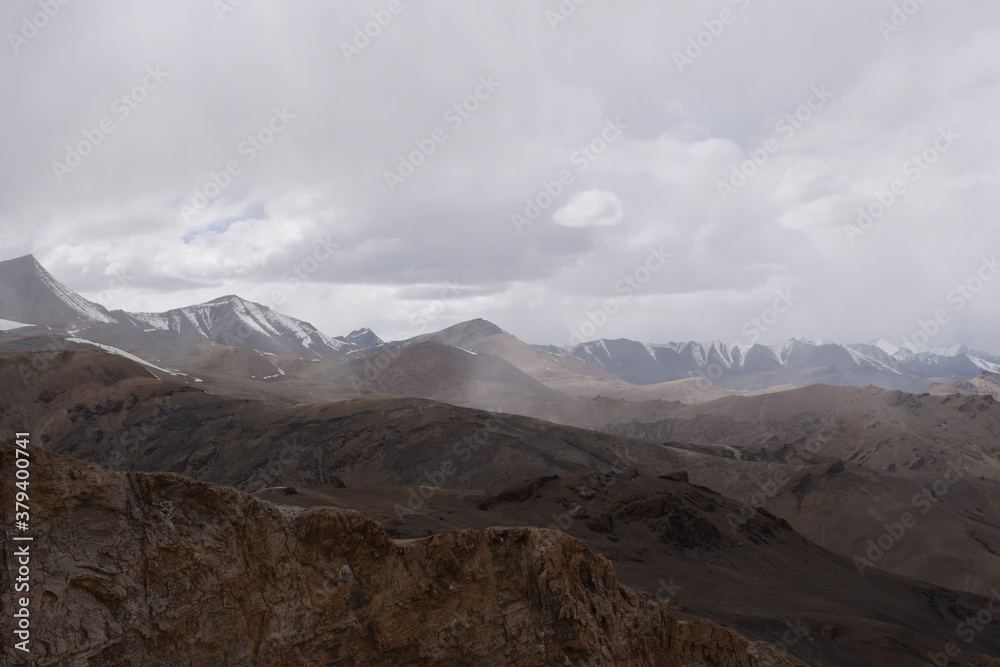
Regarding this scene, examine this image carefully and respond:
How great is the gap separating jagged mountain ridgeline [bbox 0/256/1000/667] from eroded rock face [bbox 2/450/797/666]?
0.10 feet

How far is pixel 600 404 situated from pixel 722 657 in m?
175

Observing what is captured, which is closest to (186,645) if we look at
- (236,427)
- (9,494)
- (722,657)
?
(9,494)

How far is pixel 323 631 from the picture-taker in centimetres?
1043

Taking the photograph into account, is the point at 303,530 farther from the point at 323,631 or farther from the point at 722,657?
the point at 722,657

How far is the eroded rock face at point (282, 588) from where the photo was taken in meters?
8.66

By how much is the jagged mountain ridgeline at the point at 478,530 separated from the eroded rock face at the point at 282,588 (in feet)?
0.10

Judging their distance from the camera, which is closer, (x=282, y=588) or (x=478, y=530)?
(x=282, y=588)

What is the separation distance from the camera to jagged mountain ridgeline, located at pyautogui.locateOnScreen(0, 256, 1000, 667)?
9211 mm

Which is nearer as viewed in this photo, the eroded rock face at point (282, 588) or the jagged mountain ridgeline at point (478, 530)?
the eroded rock face at point (282, 588)

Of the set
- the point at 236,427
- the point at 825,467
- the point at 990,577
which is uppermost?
the point at 236,427

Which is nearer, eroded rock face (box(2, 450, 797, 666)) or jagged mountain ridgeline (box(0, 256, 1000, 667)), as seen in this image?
eroded rock face (box(2, 450, 797, 666))

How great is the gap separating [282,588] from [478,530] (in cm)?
302

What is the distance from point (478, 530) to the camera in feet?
38.8

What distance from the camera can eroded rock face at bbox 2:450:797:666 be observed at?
28.4 feet
